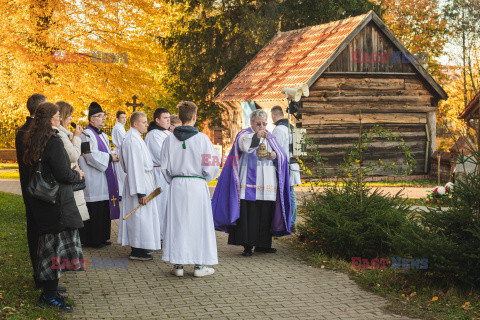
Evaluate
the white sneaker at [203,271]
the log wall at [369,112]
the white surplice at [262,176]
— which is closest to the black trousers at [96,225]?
Answer: the white surplice at [262,176]

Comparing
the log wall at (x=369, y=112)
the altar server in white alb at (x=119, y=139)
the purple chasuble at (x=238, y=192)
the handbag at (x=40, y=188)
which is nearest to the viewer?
the handbag at (x=40, y=188)

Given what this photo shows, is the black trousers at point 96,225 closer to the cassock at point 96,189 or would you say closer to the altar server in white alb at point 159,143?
the cassock at point 96,189

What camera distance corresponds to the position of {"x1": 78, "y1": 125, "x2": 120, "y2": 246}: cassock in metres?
9.25

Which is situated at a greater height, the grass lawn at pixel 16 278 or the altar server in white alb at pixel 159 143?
the altar server in white alb at pixel 159 143

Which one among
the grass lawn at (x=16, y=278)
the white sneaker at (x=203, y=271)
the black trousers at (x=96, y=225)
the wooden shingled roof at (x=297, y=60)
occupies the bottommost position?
the white sneaker at (x=203, y=271)

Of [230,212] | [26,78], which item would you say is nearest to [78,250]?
[230,212]

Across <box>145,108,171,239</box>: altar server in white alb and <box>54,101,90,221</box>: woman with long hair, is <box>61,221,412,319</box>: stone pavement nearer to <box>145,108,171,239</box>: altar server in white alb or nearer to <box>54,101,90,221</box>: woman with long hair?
<box>54,101,90,221</box>: woman with long hair

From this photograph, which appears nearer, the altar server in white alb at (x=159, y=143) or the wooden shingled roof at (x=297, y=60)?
the altar server in white alb at (x=159, y=143)

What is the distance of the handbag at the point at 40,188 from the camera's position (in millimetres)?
5691

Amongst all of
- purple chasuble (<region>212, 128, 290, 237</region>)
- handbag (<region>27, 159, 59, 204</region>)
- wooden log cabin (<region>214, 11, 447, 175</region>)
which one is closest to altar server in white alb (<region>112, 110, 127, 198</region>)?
purple chasuble (<region>212, 128, 290, 237</region>)

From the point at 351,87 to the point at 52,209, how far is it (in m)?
16.0

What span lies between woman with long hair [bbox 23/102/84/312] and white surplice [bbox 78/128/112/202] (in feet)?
10.7

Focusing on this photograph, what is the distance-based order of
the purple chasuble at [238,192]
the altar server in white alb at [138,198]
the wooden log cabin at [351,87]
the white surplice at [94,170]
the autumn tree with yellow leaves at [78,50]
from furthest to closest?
1. the wooden log cabin at [351,87]
2. the autumn tree with yellow leaves at [78,50]
3. the white surplice at [94,170]
4. the purple chasuble at [238,192]
5. the altar server in white alb at [138,198]

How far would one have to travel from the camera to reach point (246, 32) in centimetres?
2622
